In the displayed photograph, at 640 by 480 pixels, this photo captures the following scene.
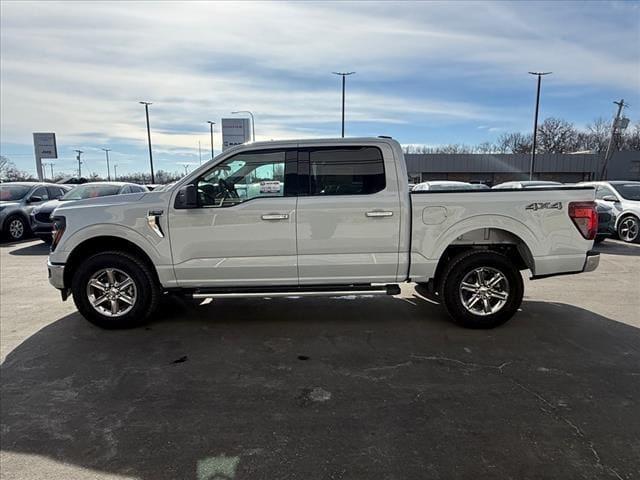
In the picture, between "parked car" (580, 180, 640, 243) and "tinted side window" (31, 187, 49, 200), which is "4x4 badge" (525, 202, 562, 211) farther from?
"tinted side window" (31, 187, 49, 200)

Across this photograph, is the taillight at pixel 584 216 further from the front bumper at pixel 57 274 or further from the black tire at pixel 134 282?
the front bumper at pixel 57 274

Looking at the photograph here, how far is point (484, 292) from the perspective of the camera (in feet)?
16.2

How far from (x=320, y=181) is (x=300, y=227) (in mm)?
573

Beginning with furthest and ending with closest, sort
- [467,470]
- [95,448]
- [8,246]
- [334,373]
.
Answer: [8,246] → [334,373] → [95,448] → [467,470]

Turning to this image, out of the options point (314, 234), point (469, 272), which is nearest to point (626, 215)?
point (469, 272)

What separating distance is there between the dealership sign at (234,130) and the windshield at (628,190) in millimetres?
28145

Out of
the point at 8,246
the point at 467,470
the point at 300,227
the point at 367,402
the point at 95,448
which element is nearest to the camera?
the point at 467,470

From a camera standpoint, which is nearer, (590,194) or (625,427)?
(625,427)

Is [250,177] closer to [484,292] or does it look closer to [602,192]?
[484,292]

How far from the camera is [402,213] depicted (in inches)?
187

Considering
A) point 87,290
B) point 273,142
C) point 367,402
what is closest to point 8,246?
point 87,290

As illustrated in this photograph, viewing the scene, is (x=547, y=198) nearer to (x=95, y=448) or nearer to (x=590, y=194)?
(x=590, y=194)

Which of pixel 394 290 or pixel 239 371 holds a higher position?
pixel 394 290

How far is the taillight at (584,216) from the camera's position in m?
4.82
